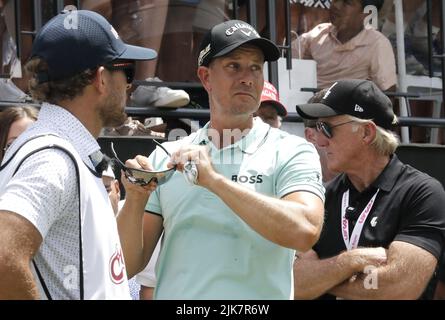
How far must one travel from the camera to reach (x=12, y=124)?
16.5ft

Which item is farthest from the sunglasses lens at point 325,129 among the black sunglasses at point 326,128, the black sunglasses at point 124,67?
the black sunglasses at point 124,67

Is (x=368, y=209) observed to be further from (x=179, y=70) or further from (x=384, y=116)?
(x=179, y=70)

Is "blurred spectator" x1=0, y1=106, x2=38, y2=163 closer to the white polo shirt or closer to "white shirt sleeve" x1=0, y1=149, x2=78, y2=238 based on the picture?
the white polo shirt

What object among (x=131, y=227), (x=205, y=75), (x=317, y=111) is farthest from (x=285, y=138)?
(x=317, y=111)

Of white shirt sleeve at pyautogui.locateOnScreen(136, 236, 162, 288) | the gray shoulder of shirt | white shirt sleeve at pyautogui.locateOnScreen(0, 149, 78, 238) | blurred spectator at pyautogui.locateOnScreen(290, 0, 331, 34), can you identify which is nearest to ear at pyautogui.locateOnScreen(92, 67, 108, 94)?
white shirt sleeve at pyautogui.locateOnScreen(0, 149, 78, 238)

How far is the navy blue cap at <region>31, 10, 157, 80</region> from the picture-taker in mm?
3240

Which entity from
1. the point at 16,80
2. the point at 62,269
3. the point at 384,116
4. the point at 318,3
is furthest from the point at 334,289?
the point at 318,3

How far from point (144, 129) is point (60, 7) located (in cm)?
93

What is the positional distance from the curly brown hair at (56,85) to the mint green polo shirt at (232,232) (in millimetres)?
699

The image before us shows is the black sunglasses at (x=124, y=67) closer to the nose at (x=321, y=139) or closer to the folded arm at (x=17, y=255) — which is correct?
the folded arm at (x=17, y=255)

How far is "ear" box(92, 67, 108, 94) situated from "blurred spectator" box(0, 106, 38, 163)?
5.73ft

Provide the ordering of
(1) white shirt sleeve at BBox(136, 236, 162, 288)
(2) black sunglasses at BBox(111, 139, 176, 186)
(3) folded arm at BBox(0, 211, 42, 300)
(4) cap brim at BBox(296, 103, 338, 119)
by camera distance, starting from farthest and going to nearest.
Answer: (4) cap brim at BBox(296, 103, 338, 119)
(1) white shirt sleeve at BBox(136, 236, 162, 288)
(2) black sunglasses at BBox(111, 139, 176, 186)
(3) folded arm at BBox(0, 211, 42, 300)

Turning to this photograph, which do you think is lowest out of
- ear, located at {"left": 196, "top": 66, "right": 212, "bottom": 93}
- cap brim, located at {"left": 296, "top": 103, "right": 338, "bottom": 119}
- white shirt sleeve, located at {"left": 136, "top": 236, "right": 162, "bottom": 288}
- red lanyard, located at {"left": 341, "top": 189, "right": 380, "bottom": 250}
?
white shirt sleeve, located at {"left": 136, "top": 236, "right": 162, "bottom": 288}
